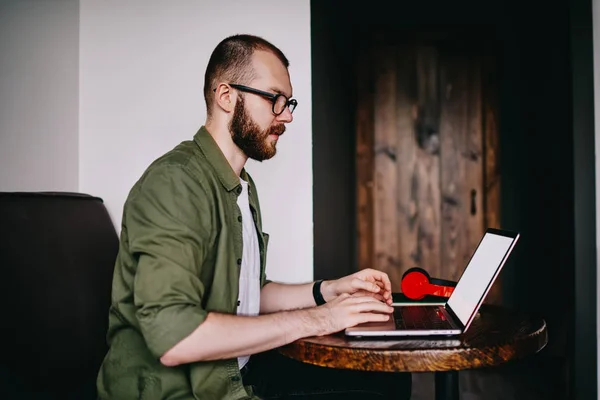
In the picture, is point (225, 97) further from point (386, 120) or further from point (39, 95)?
point (386, 120)

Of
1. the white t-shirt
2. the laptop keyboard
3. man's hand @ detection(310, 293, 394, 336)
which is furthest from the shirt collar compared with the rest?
the laptop keyboard

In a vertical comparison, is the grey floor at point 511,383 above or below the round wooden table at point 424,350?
below

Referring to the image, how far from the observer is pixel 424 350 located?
3.32 feet

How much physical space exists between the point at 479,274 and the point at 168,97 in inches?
54.2

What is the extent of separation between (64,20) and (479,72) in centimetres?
282

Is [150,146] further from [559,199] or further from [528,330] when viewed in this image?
[559,199]

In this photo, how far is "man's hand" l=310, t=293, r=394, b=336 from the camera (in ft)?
3.80

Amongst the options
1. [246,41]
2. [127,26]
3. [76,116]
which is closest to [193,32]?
[127,26]

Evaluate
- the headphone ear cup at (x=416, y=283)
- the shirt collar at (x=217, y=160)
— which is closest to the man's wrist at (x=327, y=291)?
the headphone ear cup at (x=416, y=283)

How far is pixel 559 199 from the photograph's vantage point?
2752 mm

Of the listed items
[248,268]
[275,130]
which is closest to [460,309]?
[248,268]

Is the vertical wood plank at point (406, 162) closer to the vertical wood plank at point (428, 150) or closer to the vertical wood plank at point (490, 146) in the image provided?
the vertical wood plank at point (428, 150)

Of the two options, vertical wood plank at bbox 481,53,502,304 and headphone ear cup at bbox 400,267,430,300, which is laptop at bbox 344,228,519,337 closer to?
headphone ear cup at bbox 400,267,430,300

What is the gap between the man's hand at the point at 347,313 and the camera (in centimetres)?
116
